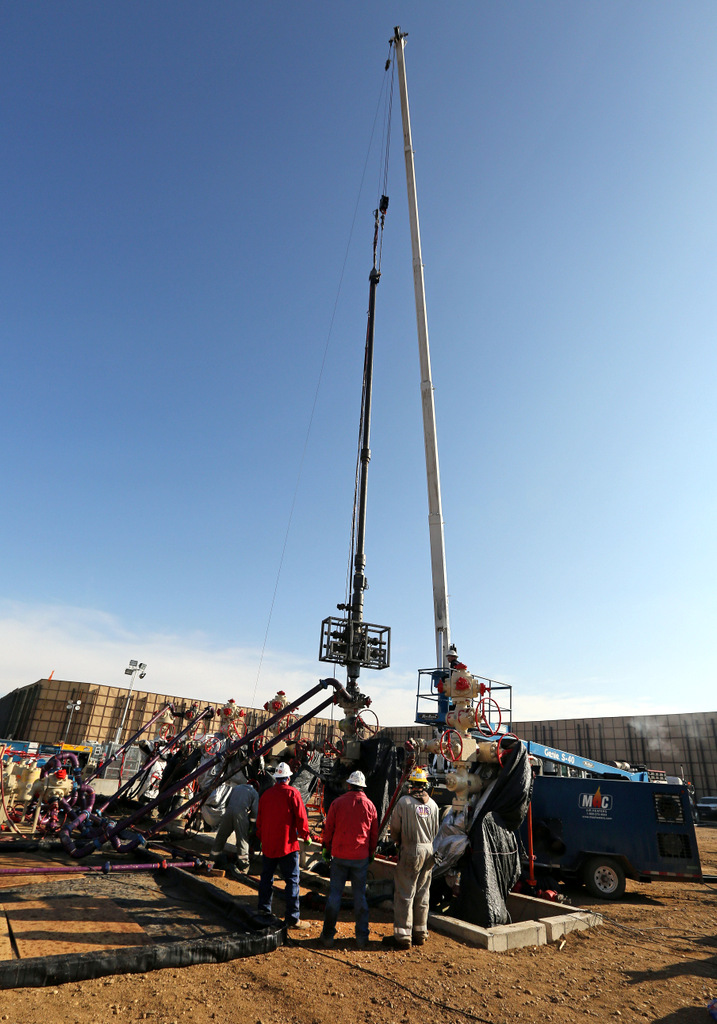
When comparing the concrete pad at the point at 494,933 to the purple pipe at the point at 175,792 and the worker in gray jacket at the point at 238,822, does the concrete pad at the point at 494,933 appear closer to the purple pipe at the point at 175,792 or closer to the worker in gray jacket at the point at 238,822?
the worker in gray jacket at the point at 238,822

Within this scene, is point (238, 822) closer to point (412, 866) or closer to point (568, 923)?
point (412, 866)

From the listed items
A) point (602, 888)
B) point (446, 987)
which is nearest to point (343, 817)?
point (446, 987)

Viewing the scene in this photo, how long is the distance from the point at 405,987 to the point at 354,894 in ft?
3.88

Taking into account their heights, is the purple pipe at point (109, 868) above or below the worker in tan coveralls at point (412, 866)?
below

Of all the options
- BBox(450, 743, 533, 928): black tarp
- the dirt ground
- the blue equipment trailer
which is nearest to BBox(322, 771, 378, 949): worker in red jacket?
the dirt ground

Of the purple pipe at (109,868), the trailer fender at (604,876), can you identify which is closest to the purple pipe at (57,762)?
the purple pipe at (109,868)

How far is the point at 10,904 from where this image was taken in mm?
6043

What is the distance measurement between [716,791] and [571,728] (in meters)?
8.66

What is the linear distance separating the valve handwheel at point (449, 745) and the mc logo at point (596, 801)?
438 cm

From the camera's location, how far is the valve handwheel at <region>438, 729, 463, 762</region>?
9.12m

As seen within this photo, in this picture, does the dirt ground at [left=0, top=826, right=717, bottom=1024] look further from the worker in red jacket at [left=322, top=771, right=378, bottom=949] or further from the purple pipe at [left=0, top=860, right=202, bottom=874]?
the purple pipe at [left=0, top=860, right=202, bottom=874]

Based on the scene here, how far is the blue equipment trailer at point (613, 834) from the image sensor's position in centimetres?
1109

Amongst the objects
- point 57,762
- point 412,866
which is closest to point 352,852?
point 412,866

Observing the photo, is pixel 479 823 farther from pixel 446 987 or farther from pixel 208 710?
pixel 208 710
